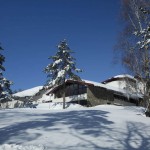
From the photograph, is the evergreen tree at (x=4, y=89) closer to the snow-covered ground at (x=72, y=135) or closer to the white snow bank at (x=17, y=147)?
the snow-covered ground at (x=72, y=135)

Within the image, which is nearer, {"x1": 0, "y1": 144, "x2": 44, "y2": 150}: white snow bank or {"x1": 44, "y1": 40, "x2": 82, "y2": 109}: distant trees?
{"x1": 0, "y1": 144, "x2": 44, "y2": 150}: white snow bank

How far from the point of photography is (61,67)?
50.3 m

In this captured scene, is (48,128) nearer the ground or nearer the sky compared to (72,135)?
nearer the sky

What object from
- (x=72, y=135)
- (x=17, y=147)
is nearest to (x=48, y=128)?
(x=72, y=135)

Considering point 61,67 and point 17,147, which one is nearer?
point 17,147

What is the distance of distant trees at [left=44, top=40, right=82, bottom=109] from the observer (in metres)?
48.9

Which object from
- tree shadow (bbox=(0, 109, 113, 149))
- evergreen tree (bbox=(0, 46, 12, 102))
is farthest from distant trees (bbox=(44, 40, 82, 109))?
tree shadow (bbox=(0, 109, 113, 149))

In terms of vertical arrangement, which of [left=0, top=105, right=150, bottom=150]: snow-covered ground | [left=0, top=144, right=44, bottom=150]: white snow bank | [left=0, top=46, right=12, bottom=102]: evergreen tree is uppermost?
[left=0, top=46, right=12, bottom=102]: evergreen tree

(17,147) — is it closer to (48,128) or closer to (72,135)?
(72,135)

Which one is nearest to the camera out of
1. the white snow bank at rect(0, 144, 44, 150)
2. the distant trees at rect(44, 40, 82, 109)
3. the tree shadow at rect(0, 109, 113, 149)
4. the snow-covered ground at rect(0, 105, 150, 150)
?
the white snow bank at rect(0, 144, 44, 150)

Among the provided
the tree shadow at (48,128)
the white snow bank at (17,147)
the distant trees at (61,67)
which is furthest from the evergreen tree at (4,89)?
the white snow bank at (17,147)

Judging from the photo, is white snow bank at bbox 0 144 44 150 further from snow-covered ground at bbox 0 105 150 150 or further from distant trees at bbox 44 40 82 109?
distant trees at bbox 44 40 82 109

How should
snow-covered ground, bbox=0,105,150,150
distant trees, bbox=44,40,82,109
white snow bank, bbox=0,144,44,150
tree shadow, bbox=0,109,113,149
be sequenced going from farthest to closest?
distant trees, bbox=44,40,82,109, tree shadow, bbox=0,109,113,149, snow-covered ground, bbox=0,105,150,150, white snow bank, bbox=0,144,44,150

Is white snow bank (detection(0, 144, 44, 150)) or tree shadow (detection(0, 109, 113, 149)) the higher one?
tree shadow (detection(0, 109, 113, 149))
